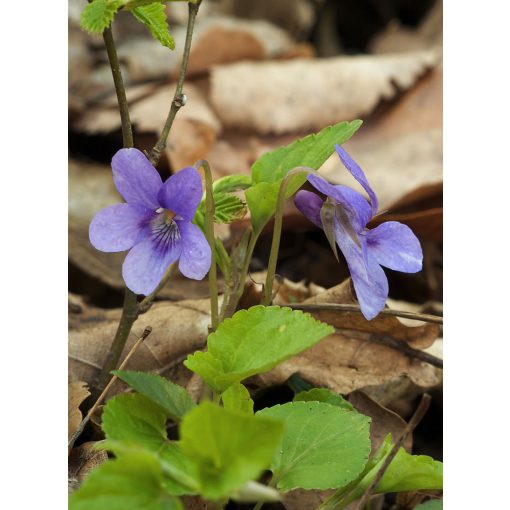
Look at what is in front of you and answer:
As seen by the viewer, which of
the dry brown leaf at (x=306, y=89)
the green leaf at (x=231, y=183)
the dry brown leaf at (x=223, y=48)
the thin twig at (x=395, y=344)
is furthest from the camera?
the dry brown leaf at (x=223, y=48)

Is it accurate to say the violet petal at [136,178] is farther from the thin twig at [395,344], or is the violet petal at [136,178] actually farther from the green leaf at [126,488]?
the thin twig at [395,344]

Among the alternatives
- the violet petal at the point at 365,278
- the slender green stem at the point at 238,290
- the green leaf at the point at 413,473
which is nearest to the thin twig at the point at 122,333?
the slender green stem at the point at 238,290

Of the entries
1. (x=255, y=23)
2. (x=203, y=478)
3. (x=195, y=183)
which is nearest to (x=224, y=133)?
(x=255, y=23)

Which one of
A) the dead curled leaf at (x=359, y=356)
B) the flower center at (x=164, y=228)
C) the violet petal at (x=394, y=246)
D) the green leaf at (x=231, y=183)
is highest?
the flower center at (x=164, y=228)

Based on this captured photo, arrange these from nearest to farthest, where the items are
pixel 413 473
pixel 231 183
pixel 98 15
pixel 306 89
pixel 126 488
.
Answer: pixel 126 488 → pixel 98 15 → pixel 413 473 → pixel 231 183 → pixel 306 89

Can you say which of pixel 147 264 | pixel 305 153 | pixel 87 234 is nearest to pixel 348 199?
pixel 305 153

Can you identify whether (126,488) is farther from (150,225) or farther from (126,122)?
(126,122)
